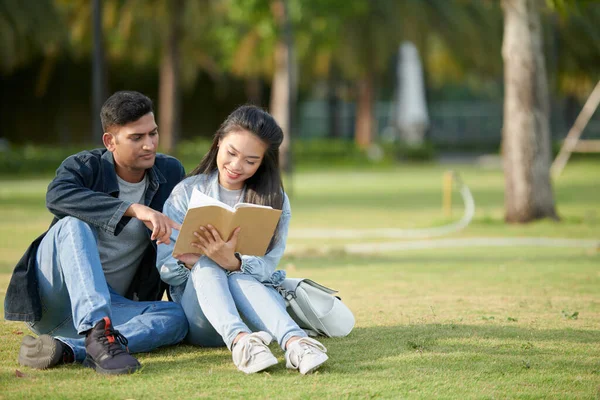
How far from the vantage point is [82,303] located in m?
4.37

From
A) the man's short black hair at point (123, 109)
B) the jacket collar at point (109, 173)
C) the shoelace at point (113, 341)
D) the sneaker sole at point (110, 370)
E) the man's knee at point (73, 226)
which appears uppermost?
the man's short black hair at point (123, 109)

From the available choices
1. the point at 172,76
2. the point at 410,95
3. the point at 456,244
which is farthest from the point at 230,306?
the point at 410,95

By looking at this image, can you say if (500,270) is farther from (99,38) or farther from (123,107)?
(99,38)

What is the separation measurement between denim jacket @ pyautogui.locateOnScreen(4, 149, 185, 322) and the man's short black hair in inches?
8.5

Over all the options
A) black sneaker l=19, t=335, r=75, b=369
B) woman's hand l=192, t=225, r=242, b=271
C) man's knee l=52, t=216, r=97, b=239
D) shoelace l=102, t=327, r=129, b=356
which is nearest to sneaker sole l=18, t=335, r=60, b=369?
black sneaker l=19, t=335, r=75, b=369

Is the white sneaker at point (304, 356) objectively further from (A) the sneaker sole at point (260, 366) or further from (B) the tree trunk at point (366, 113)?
(B) the tree trunk at point (366, 113)

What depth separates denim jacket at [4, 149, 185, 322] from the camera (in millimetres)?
4602

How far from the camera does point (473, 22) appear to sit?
3638 centimetres

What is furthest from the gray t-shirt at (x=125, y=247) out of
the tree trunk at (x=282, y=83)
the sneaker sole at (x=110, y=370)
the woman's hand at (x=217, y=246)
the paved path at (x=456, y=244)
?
the tree trunk at (x=282, y=83)

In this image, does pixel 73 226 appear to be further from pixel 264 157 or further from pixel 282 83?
pixel 282 83

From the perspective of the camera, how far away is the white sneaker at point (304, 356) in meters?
4.23

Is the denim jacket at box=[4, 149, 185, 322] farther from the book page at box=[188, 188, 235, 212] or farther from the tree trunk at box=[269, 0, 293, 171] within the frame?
the tree trunk at box=[269, 0, 293, 171]

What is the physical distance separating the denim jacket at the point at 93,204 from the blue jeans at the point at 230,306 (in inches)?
15.9

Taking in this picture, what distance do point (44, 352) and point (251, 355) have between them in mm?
1024
